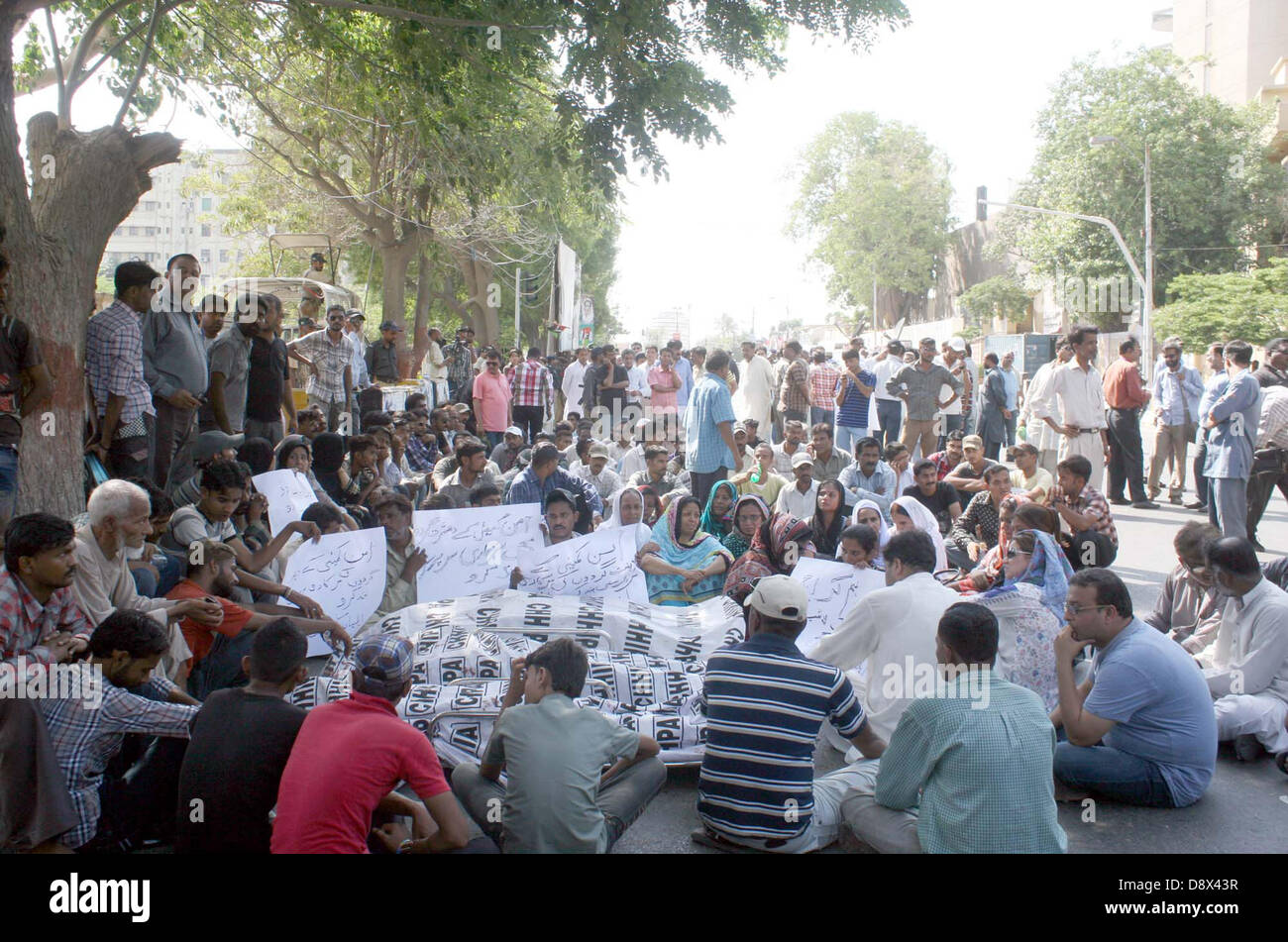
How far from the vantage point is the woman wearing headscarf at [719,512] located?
8461 mm

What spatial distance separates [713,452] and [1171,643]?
18.3ft

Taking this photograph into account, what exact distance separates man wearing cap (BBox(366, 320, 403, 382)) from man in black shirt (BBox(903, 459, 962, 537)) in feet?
28.6

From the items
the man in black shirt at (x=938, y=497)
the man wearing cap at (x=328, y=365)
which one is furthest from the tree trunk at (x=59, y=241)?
the man in black shirt at (x=938, y=497)

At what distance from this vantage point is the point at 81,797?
4051 mm

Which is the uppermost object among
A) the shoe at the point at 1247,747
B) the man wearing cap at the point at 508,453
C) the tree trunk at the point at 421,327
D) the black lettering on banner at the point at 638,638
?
the tree trunk at the point at 421,327

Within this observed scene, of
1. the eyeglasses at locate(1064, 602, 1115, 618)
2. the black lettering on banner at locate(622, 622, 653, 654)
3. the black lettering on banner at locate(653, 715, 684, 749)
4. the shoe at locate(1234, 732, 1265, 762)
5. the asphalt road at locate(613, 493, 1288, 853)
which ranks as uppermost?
the eyeglasses at locate(1064, 602, 1115, 618)

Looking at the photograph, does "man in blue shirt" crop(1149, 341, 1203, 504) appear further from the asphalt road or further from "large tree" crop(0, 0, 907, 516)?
the asphalt road

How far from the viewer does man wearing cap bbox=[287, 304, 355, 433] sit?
11656 mm

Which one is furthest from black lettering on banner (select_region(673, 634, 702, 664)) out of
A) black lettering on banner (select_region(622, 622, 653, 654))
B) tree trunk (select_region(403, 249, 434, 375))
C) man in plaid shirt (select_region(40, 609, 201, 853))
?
tree trunk (select_region(403, 249, 434, 375))

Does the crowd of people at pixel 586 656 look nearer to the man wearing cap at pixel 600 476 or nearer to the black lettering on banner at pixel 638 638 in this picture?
the man wearing cap at pixel 600 476

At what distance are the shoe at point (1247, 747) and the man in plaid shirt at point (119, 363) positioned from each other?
7.01 metres

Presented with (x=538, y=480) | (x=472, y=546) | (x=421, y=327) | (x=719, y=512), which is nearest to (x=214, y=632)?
(x=472, y=546)

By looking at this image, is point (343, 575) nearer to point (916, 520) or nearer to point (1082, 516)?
point (916, 520)

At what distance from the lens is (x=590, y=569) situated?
24.3 feet
